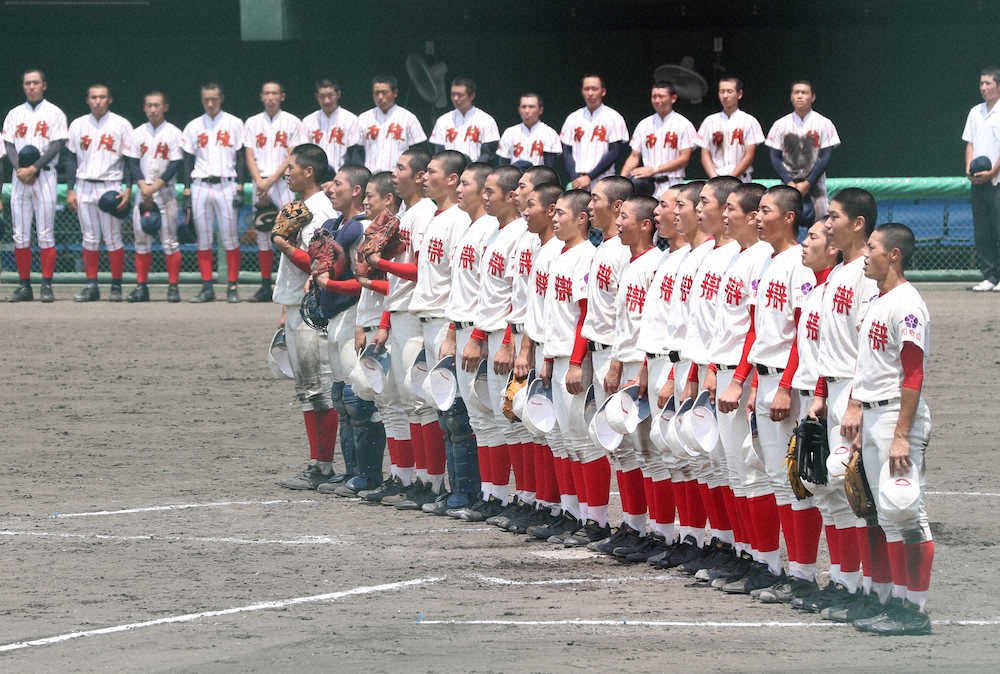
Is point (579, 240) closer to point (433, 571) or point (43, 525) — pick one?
point (433, 571)

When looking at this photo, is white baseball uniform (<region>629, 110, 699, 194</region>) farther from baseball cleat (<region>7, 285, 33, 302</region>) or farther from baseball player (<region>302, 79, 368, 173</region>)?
baseball cleat (<region>7, 285, 33, 302</region>)

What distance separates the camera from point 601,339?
822 cm

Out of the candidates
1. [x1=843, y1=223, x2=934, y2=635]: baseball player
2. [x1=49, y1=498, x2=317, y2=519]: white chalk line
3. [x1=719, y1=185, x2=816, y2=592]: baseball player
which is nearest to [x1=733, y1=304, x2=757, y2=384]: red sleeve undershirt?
[x1=719, y1=185, x2=816, y2=592]: baseball player

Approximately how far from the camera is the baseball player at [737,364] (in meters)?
7.30

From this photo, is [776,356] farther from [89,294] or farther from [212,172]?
[89,294]

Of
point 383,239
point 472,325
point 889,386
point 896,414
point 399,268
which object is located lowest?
→ point 896,414

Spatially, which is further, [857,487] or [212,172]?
[212,172]

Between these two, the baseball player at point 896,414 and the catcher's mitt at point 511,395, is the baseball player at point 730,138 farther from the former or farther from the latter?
the baseball player at point 896,414

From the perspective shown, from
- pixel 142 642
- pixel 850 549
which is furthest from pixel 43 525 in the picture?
pixel 850 549

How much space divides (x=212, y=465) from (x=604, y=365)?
3598 millimetres

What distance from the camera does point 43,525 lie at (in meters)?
9.01

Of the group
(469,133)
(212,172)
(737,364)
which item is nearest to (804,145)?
(469,133)

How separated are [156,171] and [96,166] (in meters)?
0.65

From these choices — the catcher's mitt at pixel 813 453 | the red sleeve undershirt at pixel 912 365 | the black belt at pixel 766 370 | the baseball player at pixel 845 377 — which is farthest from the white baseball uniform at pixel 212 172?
the red sleeve undershirt at pixel 912 365
